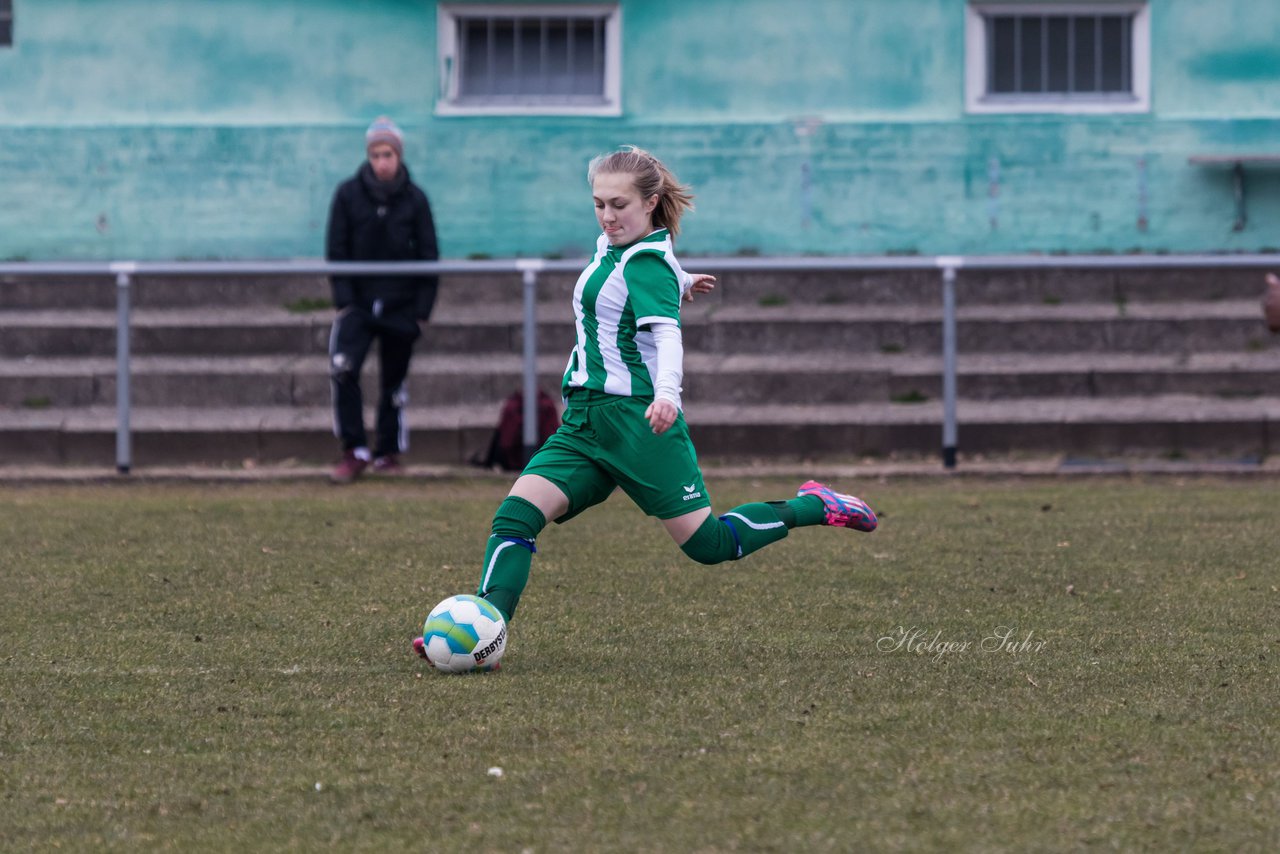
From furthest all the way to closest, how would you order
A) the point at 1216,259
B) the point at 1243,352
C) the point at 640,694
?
the point at 1243,352
the point at 1216,259
the point at 640,694

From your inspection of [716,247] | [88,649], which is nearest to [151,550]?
[88,649]

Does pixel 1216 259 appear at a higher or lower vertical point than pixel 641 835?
higher

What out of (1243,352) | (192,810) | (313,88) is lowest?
(192,810)

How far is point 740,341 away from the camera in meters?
12.8

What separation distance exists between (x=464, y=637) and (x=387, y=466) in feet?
19.0

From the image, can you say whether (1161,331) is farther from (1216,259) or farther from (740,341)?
(740,341)

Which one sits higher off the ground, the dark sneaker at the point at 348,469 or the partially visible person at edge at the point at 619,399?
the partially visible person at edge at the point at 619,399

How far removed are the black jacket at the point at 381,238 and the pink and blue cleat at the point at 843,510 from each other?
5.26 m

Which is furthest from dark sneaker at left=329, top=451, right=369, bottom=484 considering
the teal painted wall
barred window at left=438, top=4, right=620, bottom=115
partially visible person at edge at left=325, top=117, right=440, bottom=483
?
barred window at left=438, top=4, right=620, bottom=115

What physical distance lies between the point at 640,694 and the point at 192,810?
1411 millimetres

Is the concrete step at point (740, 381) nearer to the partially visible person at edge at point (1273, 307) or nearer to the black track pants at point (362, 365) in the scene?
the black track pants at point (362, 365)

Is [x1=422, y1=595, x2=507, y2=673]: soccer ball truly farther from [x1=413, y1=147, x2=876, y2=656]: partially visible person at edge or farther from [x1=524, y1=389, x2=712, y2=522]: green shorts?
[x1=524, y1=389, x2=712, y2=522]: green shorts

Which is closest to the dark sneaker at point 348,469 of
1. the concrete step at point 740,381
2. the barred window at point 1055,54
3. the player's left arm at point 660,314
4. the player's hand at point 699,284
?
the concrete step at point 740,381

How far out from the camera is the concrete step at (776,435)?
11297 millimetres
